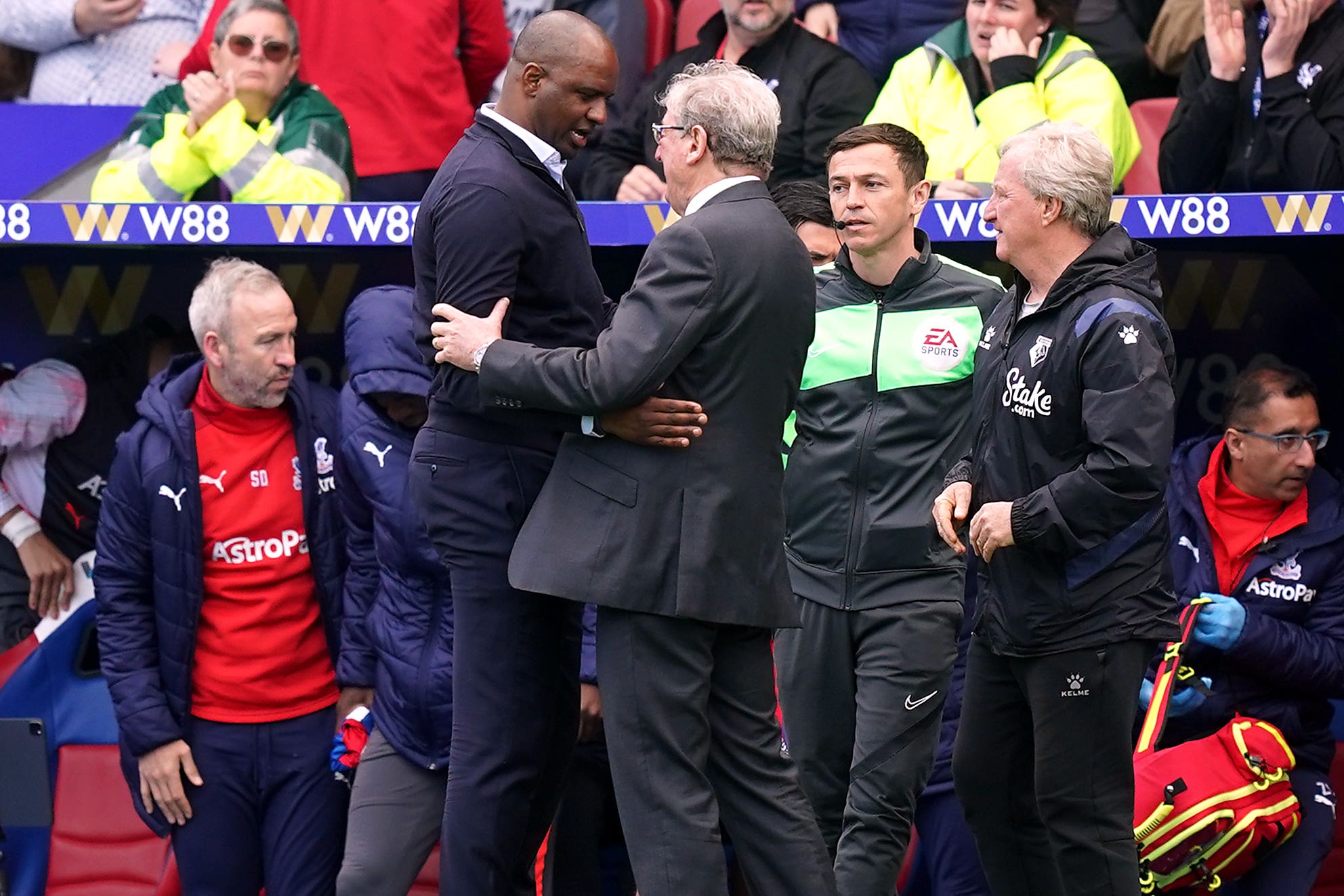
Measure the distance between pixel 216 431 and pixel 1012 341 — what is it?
88.8 inches

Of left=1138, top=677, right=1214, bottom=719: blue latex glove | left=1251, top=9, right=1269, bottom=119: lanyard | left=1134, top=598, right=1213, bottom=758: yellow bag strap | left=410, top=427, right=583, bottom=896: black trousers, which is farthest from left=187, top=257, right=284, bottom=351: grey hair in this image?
left=1251, top=9, right=1269, bottom=119: lanyard

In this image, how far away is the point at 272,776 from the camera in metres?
4.64

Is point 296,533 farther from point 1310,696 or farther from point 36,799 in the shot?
point 1310,696

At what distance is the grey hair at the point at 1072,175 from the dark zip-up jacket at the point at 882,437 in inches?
23.7

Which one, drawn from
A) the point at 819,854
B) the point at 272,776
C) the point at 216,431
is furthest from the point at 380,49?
the point at 819,854

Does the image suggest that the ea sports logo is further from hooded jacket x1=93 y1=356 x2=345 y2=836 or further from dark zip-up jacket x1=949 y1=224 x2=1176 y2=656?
hooded jacket x1=93 y1=356 x2=345 y2=836

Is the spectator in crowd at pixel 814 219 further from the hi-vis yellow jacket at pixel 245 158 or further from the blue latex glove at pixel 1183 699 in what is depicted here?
the blue latex glove at pixel 1183 699

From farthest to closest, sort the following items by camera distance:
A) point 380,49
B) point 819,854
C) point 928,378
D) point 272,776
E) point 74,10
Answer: point 74,10, point 380,49, point 272,776, point 928,378, point 819,854

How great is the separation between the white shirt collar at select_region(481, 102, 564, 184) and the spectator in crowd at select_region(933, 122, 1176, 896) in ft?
2.96

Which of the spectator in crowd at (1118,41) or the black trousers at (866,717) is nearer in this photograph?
the black trousers at (866,717)

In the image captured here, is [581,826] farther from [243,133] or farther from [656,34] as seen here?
[656,34]

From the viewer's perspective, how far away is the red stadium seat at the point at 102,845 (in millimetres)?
5211

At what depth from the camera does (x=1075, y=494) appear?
129 inches

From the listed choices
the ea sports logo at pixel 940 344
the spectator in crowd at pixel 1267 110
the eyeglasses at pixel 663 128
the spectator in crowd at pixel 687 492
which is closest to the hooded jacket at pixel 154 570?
the spectator in crowd at pixel 687 492
